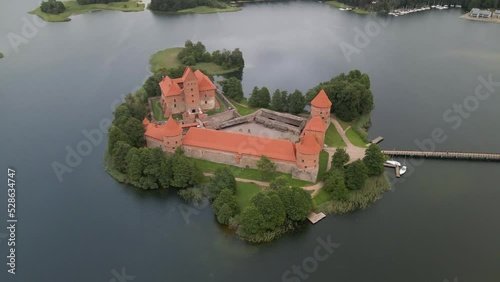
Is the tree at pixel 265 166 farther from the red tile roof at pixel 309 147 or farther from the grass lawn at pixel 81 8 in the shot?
the grass lawn at pixel 81 8

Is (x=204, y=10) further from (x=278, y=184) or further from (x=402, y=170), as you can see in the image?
(x=278, y=184)

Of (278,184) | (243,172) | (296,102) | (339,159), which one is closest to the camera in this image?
(278,184)

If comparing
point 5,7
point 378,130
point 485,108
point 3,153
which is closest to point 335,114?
point 378,130

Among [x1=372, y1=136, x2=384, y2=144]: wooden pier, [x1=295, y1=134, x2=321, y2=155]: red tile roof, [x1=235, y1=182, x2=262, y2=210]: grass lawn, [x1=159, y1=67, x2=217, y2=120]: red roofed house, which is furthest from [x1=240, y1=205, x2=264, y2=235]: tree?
[x1=159, y1=67, x2=217, y2=120]: red roofed house

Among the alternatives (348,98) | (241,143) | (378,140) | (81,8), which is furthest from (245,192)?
(81,8)

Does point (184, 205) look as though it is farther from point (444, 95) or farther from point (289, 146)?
point (444, 95)

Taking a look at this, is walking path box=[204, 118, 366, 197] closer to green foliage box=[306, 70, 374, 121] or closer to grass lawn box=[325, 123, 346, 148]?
grass lawn box=[325, 123, 346, 148]
